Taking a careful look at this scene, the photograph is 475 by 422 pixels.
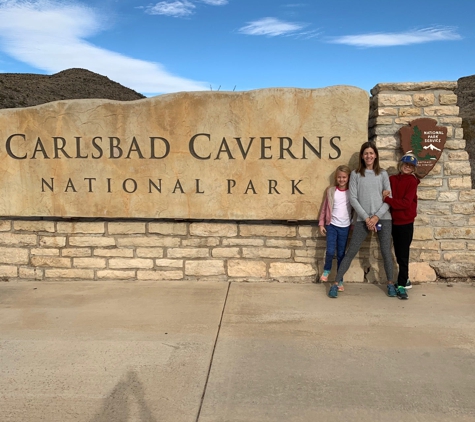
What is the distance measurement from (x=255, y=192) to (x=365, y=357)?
233 centimetres

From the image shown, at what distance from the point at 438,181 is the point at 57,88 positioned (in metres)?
22.7

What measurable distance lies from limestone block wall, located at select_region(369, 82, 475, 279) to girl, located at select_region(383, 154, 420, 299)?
1.12 feet

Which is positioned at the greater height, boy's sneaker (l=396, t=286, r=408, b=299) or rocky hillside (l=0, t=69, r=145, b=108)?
rocky hillside (l=0, t=69, r=145, b=108)

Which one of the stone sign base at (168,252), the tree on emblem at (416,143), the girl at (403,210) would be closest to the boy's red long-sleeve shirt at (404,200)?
the girl at (403,210)

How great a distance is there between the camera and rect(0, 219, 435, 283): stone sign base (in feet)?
16.2

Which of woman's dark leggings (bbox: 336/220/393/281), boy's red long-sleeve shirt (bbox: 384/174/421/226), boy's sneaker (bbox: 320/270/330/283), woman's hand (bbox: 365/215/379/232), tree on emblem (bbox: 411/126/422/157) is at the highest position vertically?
tree on emblem (bbox: 411/126/422/157)

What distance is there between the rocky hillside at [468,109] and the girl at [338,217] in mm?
8891

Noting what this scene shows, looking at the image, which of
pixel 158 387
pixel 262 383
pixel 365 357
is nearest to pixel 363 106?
pixel 365 357

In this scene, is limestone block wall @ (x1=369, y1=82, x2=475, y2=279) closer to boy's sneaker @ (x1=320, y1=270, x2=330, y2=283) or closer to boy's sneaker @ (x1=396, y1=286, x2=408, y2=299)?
boy's sneaker @ (x1=396, y1=286, x2=408, y2=299)

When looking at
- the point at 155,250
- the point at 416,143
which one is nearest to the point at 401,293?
the point at 416,143

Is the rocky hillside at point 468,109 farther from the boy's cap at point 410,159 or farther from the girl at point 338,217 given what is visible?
the girl at point 338,217

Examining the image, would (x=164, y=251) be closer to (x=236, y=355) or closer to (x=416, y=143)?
Result: (x=236, y=355)

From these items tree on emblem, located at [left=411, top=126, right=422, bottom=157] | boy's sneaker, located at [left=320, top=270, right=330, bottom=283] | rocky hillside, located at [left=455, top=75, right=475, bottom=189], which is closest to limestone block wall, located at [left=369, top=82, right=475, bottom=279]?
tree on emblem, located at [left=411, top=126, right=422, bottom=157]

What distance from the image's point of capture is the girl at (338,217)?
4.55m
